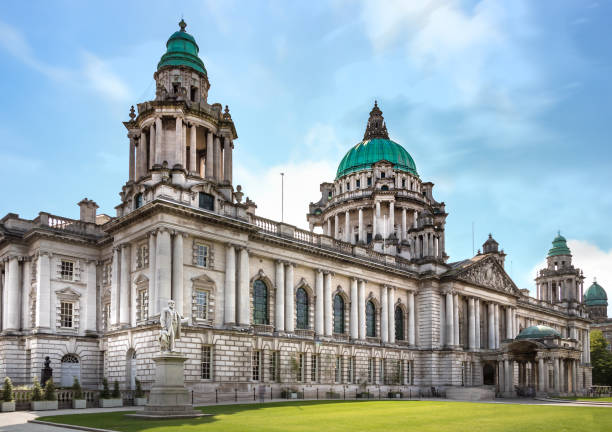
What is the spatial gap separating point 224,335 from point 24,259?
18717 millimetres

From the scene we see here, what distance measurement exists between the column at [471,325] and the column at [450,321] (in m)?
3.94

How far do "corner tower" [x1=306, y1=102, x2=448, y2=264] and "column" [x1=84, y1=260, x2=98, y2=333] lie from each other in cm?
3647

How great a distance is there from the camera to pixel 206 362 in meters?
43.5

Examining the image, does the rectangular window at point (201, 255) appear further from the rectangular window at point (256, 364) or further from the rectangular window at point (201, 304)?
the rectangular window at point (256, 364)

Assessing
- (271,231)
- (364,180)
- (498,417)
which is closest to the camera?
(498,417)

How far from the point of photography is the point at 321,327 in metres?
55.5

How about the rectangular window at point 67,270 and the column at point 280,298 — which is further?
the column at point 280,298

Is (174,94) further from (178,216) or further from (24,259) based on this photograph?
(24,259)

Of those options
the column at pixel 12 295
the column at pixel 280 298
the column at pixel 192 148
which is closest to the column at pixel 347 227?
the column at pixel 280 298

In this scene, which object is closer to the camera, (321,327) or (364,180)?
(321,327)

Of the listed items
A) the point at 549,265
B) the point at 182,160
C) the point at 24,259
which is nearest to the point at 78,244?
the point at 24,259

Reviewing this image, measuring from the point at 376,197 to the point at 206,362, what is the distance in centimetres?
4622

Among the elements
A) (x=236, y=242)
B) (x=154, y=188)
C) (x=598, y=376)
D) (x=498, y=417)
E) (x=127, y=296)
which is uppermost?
(x=154, y=188)

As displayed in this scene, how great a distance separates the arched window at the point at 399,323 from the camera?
65719mm
